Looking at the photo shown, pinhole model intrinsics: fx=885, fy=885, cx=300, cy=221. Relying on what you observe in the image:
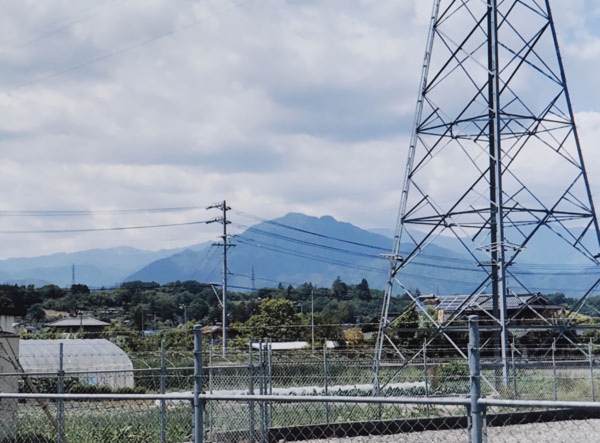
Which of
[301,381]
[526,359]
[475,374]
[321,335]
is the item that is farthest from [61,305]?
[475,374]

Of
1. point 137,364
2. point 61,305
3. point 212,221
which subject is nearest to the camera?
point 137,364

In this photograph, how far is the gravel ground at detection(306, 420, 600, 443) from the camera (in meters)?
14.8

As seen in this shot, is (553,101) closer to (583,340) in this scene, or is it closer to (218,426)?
(218,426)

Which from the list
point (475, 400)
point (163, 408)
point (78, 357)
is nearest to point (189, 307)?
point (78, 357)

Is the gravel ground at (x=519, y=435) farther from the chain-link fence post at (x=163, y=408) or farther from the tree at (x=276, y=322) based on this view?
the tree at (x=276, y=322)

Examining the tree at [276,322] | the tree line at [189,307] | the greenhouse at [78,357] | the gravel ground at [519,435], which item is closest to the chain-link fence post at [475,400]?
the gravel ground at [519,435]

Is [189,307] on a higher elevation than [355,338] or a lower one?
higher

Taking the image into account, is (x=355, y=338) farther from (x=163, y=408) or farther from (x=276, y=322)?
(x=163, y=408)

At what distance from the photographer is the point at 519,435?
52.2ft

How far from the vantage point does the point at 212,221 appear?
6481 cm

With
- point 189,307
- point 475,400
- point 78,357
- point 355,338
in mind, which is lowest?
point 355,338

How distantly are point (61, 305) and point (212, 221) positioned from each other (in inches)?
3163

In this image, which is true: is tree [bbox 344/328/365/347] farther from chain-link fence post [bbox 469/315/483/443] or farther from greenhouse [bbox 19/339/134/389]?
chain-link fence post [bbox 469/315/483/443]

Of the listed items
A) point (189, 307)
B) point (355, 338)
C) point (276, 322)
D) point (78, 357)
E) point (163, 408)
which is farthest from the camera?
point (189, 307)
